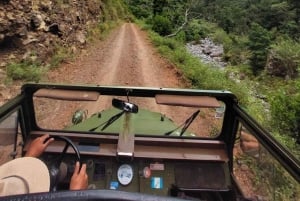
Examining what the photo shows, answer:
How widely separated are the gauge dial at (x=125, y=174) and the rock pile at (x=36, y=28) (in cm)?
683

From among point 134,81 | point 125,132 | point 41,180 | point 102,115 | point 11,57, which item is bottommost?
point 134,81

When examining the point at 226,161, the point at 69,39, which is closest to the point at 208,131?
the point at 226,161

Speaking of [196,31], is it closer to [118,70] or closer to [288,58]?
[288,58]

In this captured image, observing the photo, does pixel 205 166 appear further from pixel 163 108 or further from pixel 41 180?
pixel 163 108

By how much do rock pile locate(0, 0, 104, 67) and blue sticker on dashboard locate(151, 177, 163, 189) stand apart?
22.8 ft

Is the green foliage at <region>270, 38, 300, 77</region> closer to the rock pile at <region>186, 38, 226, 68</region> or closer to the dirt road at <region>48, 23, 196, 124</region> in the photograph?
the rock pile at <region>186, 38, 226, 68</region>

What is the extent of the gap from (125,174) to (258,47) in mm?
25140

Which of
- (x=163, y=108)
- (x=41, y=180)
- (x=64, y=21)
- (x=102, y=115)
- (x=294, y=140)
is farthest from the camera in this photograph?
(x=64, y=21)

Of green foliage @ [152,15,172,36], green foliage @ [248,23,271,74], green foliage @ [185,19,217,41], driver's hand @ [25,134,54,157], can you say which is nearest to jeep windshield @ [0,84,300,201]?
driver's hand @ [25,134,54,157]

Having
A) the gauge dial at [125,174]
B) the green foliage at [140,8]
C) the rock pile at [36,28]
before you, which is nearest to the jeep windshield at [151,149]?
the gauge dial at [125,174]

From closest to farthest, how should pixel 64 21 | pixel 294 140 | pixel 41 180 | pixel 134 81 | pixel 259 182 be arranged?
pixel 41 180, pixel 259 182, pixel 294 140, pixel 134 81, pixel 64 21

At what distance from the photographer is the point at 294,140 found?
24.8ft

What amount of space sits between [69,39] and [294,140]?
8.37 meters

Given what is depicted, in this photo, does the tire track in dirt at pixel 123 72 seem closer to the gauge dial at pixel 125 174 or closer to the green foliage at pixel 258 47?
the gauge dial at pixel 125 174
